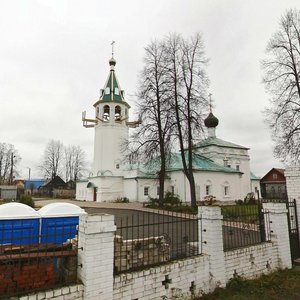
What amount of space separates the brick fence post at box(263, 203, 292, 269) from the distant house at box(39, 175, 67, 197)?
148 ft

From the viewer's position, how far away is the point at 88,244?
378cm

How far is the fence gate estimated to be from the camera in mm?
7266

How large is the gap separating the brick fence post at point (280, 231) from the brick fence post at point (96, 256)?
4.75m

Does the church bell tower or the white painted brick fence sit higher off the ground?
the church bell tower

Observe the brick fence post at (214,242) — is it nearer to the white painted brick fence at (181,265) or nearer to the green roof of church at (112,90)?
the white painted brick fence at (181,265)

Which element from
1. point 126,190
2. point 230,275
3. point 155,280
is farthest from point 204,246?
point 126,190

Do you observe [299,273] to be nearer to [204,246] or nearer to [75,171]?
[204,246]

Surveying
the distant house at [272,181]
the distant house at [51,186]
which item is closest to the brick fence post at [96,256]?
the distant house at [272,181]

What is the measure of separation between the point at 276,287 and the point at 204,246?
5.97 feet

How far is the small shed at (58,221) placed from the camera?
6.20m

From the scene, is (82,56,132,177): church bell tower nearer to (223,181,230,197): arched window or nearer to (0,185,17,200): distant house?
(0,185,17,200): distant house

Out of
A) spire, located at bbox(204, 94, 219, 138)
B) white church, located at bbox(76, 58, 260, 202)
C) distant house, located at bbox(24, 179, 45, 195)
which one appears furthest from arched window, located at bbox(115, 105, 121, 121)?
distant house, located at bbox(24, 179, 45, 195)

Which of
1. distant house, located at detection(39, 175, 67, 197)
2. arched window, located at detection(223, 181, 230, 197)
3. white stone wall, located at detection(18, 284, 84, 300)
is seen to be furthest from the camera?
distant house, located at detection(39, 175, 67, 197)

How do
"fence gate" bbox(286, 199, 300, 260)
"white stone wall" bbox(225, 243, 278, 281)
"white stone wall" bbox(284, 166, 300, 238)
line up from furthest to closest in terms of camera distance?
"white stone wall" bbox(284, 166, 300, 238), "fence gate" bbox(286, 199, 300, 260), "white stone wall" bbox(225, 243, 278, 281)
